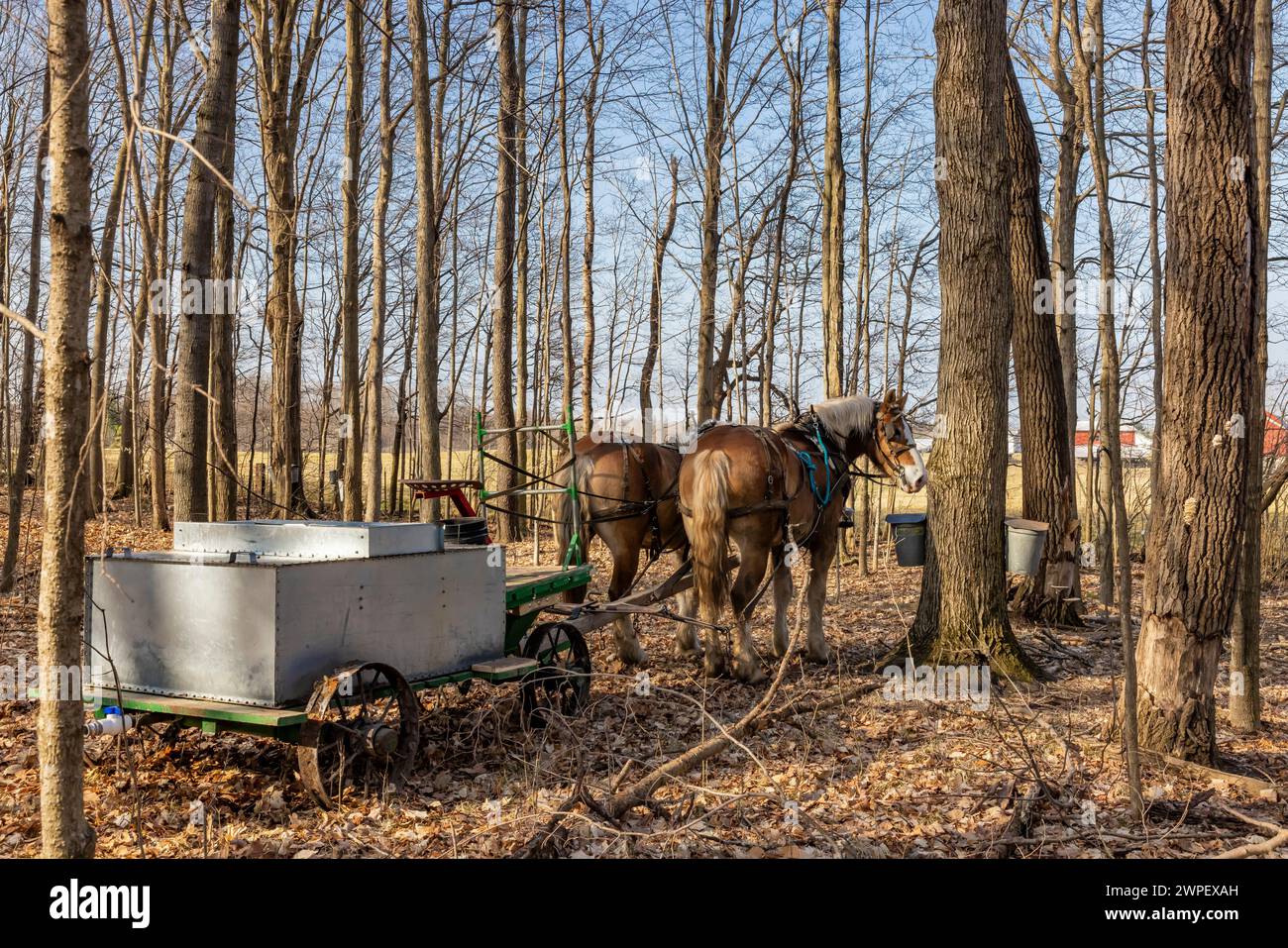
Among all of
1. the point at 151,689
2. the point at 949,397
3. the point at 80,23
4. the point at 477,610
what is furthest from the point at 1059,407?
the point at 80,23

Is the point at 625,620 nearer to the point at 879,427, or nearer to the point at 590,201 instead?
the point at 879,427

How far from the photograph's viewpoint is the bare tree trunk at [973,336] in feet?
25.6

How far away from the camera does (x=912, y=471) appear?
8914 mm

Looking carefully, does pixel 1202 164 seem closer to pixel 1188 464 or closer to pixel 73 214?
pixel 1188 464

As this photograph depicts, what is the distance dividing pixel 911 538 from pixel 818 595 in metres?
0.98

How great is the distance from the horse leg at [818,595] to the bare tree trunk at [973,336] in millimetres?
980

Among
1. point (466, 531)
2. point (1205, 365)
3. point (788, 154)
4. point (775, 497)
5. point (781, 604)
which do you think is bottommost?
point (781, 604)

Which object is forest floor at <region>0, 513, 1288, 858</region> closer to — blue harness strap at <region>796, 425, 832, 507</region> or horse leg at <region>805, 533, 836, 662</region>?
horse leg at <region>805, 533, 836, 662</region>

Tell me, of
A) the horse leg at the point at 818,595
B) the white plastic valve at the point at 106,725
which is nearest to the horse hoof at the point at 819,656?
the horse leg at the point at 818,595

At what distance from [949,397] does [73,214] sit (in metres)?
6.64

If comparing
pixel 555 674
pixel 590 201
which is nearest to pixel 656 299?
pixel 590 201

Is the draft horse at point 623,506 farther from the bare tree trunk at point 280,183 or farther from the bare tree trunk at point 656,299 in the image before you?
the bare tree trunk at point 656,299

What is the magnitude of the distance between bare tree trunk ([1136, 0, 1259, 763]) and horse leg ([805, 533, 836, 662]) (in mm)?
3371

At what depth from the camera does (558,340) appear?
33156 millimetres
